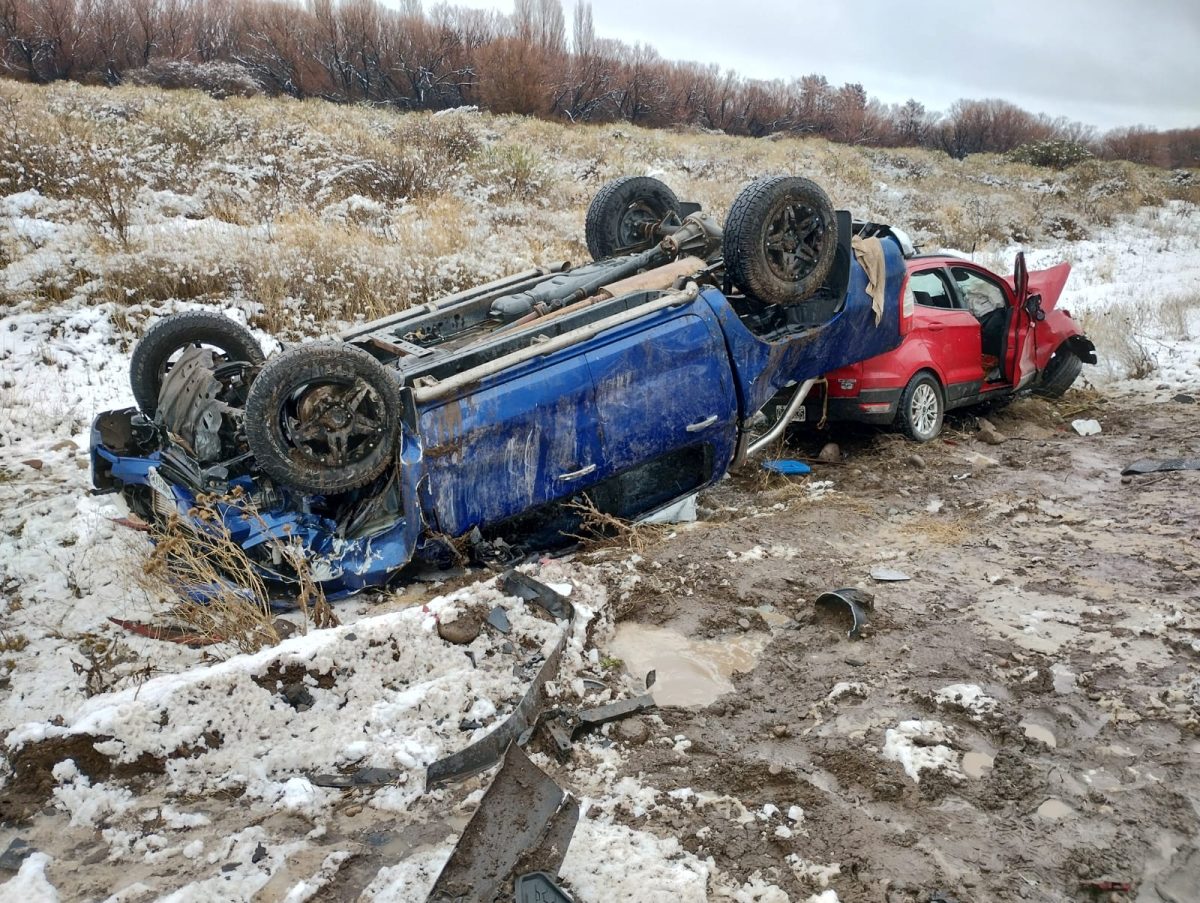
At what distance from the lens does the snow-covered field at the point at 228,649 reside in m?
2.55

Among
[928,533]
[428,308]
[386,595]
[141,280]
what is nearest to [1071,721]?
[928,533]

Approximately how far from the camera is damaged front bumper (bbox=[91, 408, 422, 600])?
4172 mm

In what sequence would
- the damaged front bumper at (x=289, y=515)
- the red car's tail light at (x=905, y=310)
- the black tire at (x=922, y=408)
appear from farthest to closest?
the black tire at (x=922, y=408), the red car's tail light at (x=905, y=310), the damaged front bumper at (x=289, y=515)

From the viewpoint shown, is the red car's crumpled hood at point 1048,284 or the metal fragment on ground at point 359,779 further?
the red car's crumpled hood at point 1048,284

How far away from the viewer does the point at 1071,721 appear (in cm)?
308

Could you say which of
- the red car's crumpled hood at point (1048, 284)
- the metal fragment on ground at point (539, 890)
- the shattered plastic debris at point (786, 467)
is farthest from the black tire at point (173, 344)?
the red car's crumpled hood at point (1048, 284)

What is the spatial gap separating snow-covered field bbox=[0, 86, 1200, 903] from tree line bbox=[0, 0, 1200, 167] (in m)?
11.6

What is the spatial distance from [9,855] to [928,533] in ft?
15.2

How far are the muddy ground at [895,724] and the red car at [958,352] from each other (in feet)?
4.50

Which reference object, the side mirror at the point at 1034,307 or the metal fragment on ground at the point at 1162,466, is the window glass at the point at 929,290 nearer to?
the side mirror at the point at 1034,307

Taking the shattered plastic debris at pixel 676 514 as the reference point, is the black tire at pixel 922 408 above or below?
above

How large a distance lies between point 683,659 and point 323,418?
2.13 m

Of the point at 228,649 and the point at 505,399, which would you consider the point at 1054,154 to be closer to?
the point at 505,399

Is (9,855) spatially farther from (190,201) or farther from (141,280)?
(190,201)
